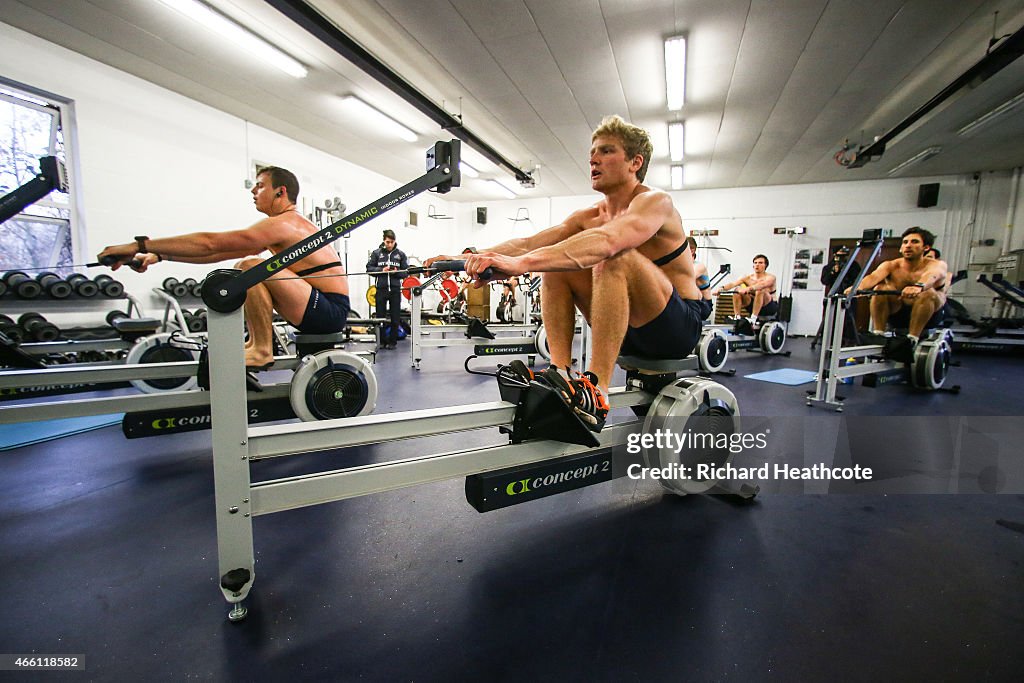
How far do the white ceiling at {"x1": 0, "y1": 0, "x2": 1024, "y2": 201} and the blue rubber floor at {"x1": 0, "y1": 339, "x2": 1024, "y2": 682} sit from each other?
3.92 m

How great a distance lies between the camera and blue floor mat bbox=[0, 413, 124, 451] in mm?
2121

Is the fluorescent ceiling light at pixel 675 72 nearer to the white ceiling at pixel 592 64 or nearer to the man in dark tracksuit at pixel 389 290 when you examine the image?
the white ceiling at pixel 592 64

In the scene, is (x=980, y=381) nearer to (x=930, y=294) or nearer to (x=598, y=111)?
(x=930, y=294)

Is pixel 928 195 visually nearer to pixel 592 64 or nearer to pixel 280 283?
pixel 592 64

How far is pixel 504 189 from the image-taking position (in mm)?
9602

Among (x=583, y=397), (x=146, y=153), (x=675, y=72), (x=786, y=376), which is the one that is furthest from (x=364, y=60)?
(x=786, y=376)

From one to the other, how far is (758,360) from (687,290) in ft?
15.3

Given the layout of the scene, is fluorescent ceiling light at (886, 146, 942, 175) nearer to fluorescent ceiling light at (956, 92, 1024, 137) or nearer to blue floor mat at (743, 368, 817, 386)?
fluorescent ceiling light at (956, 92, 1024, 137)

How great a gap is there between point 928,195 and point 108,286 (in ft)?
42.9

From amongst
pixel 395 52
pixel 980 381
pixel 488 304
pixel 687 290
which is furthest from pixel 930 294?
pixel 488 304

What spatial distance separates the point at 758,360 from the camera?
551 centimetres

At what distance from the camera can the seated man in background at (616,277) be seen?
1.28 metres

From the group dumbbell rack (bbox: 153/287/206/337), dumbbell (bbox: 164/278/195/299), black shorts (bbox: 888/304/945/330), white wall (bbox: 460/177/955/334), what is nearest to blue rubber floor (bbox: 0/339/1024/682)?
dumbbell rack (bbox: 153/287/206/337)

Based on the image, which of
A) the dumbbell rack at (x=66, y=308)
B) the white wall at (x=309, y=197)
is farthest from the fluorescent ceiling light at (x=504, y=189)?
the dumbbell rack at (x=66, y=308)
